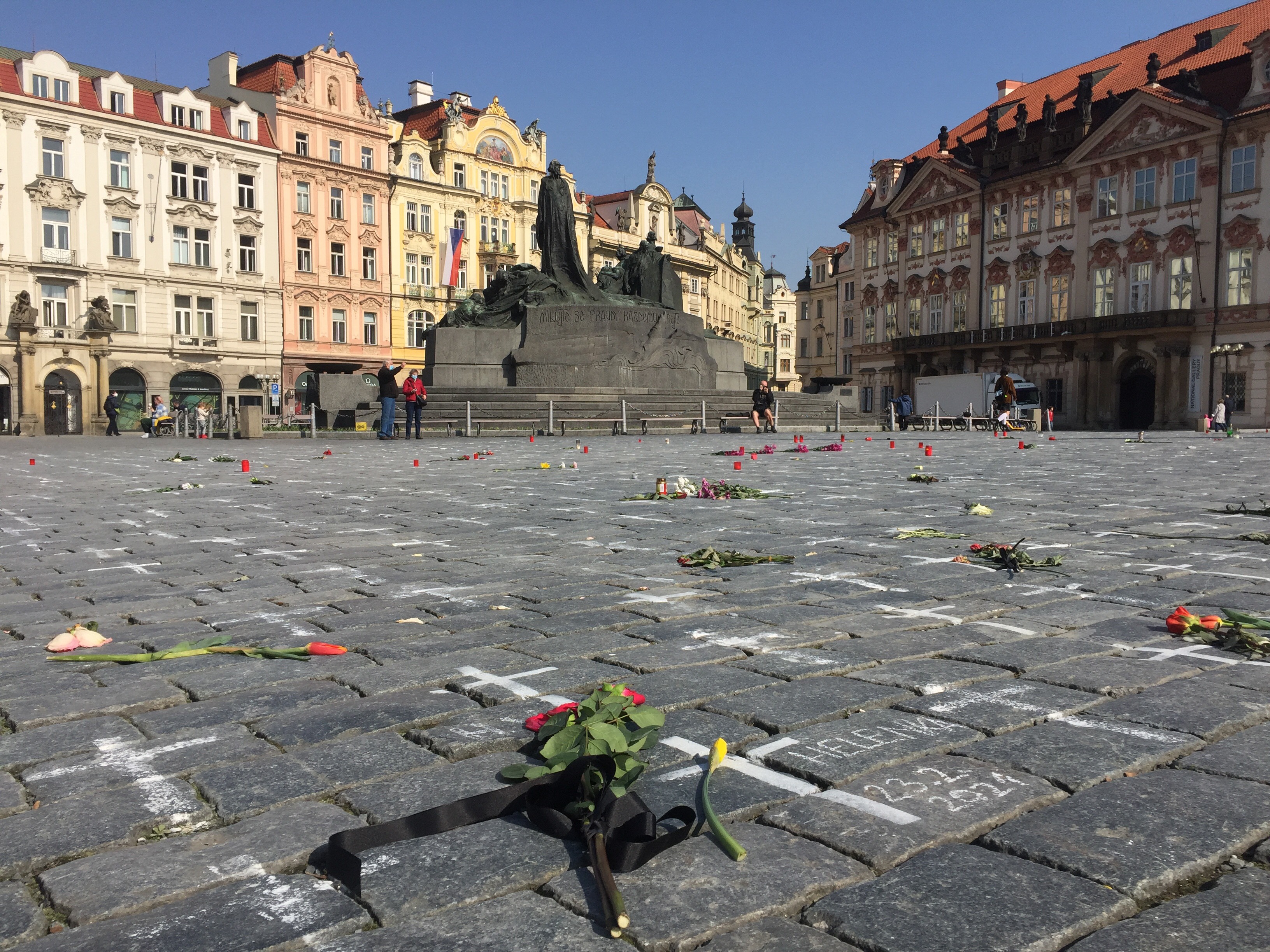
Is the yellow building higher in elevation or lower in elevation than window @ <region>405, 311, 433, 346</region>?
higher

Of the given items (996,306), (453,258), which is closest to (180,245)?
(453,258)

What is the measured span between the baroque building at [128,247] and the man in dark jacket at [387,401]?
79.9ft

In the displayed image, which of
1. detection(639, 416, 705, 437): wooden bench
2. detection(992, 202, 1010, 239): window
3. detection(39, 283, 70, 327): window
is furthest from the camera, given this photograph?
detection(992, 202, 1010, 239): window

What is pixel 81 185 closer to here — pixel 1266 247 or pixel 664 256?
pixel 664 256

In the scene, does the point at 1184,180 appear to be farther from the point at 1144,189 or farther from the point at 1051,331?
the point at 1051,331

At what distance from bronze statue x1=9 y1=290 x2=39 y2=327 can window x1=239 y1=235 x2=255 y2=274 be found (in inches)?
420

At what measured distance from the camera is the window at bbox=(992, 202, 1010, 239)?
52594 millimetres

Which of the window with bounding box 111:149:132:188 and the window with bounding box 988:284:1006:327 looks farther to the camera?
the window with bounding box 988:284:1006:327

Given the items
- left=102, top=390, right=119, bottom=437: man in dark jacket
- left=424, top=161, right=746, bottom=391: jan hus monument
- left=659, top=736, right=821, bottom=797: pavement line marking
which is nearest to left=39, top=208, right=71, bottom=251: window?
left=102, top=390, right=119, bottom=437: man in dark jacket

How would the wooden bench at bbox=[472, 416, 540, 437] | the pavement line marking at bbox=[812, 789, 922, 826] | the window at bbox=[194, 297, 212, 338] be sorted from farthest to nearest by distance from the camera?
1. the window at bbox=[194, 297, 212, 338]
2. the wooden bench at bbox=[472, 416, 540, 437]
3. the pavement line marking at bbox=[812, 789, 922, 826]

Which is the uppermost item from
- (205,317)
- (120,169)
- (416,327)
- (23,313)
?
(120,169)

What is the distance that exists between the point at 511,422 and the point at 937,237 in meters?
37.9

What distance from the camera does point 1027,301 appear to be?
169ft

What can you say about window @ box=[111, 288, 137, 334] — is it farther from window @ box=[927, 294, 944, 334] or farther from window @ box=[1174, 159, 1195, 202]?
window @ box=[1174, 159, 1195, 202]
